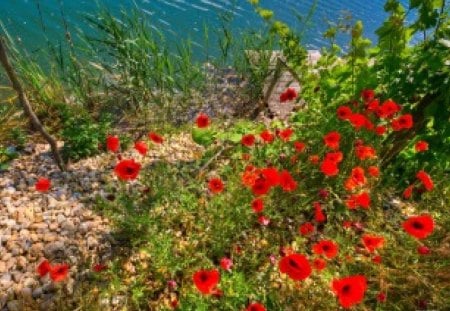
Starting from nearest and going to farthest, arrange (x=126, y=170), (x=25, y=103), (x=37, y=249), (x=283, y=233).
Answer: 1. (x=126, y=170)
2. (x=37, y=249)
3. (x=283, y=233)
4. (x=25, y=103)

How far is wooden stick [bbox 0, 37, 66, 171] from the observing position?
111 inches

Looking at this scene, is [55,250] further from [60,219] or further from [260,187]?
[260,187]

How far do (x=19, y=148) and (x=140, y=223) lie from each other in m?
1.72

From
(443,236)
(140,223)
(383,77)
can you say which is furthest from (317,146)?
(140,223)

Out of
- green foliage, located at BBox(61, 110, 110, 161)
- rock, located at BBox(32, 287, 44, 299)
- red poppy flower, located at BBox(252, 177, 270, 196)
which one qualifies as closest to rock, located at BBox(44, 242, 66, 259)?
rock, located at BBox(32, 287, 44, 299)

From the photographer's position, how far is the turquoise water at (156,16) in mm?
6684

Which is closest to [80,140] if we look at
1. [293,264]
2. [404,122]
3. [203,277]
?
[203,277]

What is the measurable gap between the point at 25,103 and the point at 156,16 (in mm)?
5578

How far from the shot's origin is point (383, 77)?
353 cm

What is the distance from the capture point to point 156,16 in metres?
8.22

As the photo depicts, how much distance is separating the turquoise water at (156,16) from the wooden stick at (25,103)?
2.80m

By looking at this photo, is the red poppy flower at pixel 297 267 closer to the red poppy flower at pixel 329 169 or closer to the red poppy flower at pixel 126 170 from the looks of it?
the red poppy flower at pixel 329 169

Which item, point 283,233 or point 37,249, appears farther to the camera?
point 283,233

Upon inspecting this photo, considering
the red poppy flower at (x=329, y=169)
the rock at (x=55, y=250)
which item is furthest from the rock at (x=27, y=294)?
the red poppy flower at (x=329, y=169)
